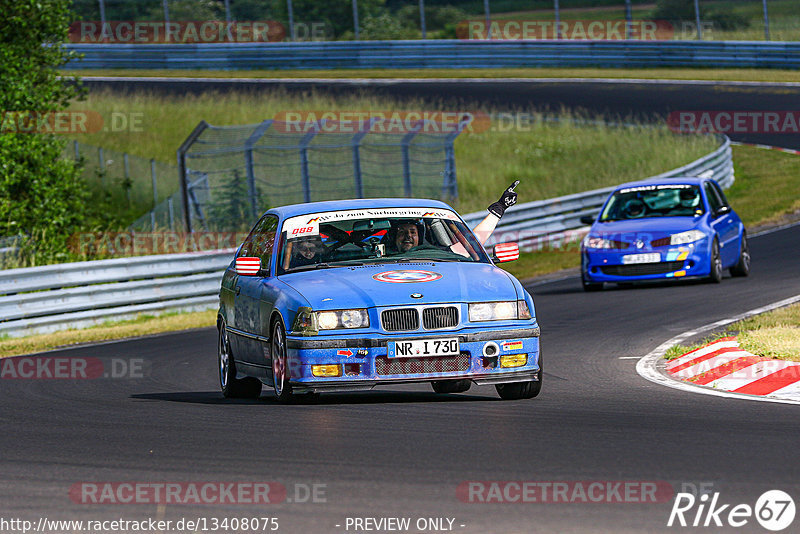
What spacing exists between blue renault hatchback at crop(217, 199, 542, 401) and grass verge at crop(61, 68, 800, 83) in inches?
1341

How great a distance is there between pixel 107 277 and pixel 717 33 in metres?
30.7

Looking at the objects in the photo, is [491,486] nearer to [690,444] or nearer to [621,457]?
[621,457]

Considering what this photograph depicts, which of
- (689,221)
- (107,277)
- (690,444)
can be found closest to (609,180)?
(689,221)

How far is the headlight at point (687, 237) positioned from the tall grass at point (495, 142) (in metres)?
11.2

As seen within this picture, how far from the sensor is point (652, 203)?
2031 centimetres

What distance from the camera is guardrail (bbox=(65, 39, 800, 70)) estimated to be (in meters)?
45.4

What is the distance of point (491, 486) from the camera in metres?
A: 6.53

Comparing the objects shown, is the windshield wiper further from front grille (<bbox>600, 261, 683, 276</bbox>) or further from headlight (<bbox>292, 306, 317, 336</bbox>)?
front grille (<bbox>600, 261, 683, 276</bbox>)

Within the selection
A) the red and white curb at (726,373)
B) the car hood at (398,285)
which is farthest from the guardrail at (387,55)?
the car hood at (398,285)

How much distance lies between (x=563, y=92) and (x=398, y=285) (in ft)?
113
